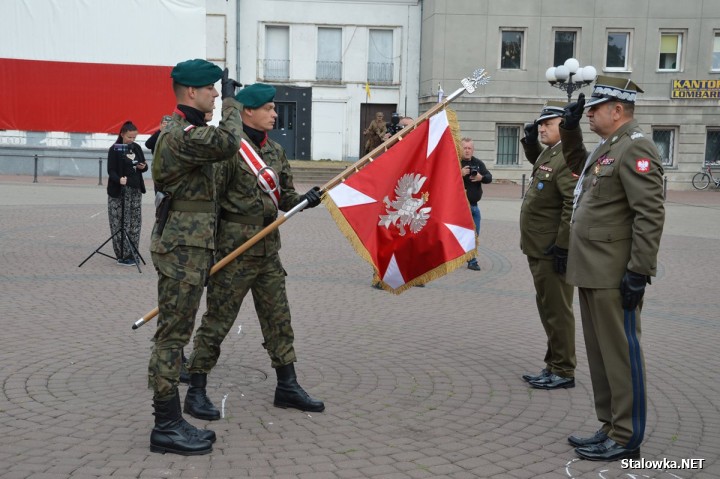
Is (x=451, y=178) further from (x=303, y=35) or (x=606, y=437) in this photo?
(x=303, y=35)

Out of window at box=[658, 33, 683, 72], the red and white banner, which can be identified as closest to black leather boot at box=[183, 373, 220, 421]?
the red and white banner

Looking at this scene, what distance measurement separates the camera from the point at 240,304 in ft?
17.0

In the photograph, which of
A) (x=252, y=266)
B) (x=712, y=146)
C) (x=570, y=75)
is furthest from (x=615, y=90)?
(x=712, y=146)

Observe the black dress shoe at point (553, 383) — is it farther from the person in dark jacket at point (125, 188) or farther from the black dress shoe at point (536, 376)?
the person in dark jacket at point (125, 188)

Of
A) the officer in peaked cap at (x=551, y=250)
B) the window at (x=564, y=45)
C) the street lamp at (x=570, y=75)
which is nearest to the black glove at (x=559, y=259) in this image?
the officer in peaked cap at (x=551, y=250)

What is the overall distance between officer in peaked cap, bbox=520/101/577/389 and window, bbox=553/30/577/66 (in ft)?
97.2

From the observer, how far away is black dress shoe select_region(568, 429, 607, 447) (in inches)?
182

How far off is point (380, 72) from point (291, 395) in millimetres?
32798

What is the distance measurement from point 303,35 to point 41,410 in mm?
32838

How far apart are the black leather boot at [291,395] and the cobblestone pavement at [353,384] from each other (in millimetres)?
79

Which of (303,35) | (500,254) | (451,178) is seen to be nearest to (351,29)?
(303,35)

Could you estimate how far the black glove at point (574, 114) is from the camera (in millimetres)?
4858

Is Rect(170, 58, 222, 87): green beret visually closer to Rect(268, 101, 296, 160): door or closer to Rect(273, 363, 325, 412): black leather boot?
Rect(273, 363, 325, 412): black leather boot

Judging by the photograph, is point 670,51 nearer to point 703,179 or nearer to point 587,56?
point 587,56
